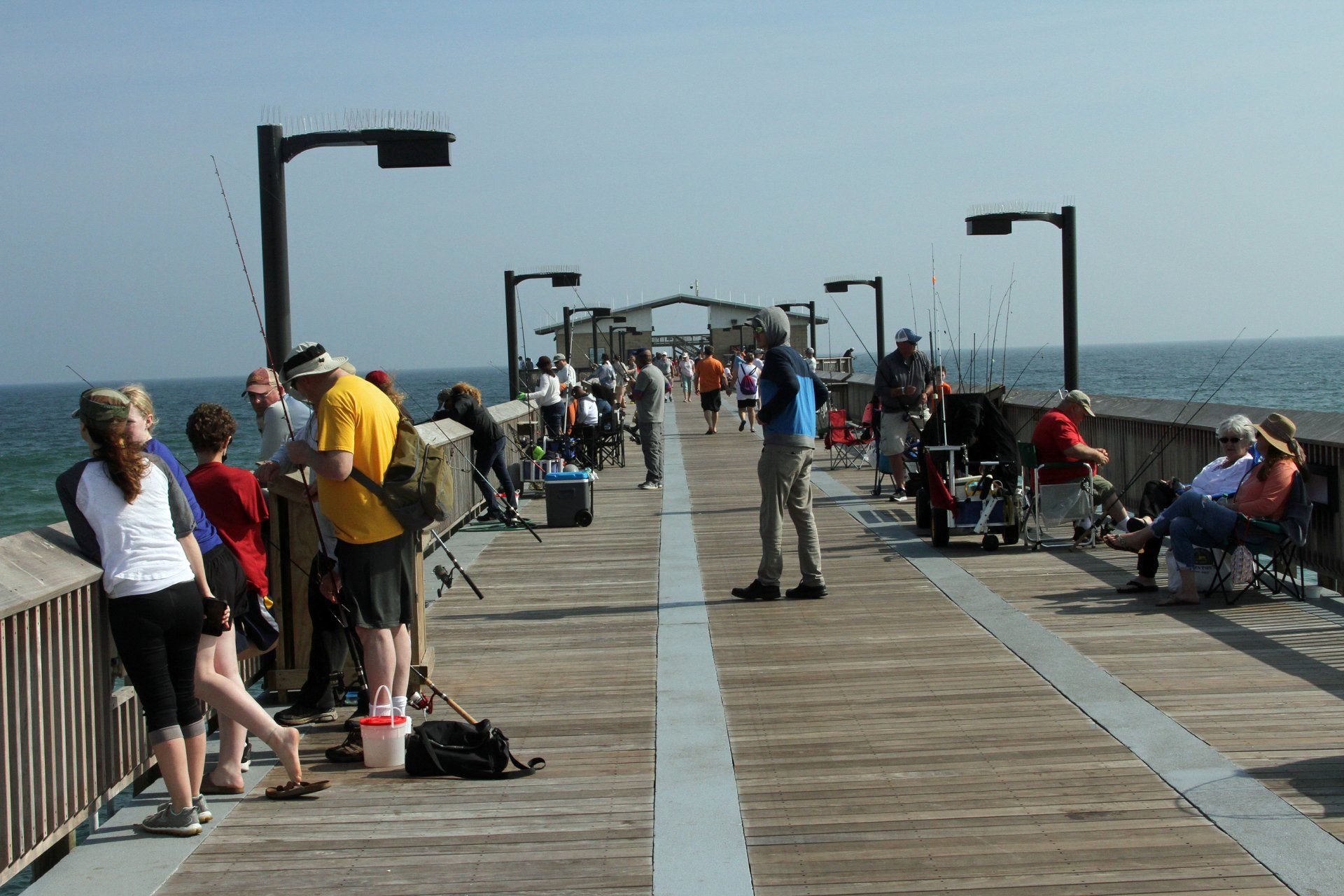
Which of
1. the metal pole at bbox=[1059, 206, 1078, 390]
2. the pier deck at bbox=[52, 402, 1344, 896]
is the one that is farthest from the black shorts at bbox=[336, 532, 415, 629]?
the metal pole at bbox=[1059, 206, 1078, 390]

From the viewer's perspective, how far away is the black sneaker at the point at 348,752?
570 centimetres

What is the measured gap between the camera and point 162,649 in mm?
4707

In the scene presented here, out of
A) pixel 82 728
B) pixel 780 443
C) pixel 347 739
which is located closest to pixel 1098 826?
pixel 347 739

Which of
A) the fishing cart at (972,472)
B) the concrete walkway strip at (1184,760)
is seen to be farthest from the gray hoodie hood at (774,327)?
the fishing cart at (972,472)

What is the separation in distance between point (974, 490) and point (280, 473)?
6512 mm

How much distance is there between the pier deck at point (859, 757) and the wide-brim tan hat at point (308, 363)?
5.34ft

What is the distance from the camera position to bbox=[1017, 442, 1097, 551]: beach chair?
1063 cm

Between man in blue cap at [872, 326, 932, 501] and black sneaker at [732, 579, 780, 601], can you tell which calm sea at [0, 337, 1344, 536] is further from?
black sneaker at [732, 579, 780, 601]

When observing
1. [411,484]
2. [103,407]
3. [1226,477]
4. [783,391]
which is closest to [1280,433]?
[1226,477]

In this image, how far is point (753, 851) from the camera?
4.51 meters

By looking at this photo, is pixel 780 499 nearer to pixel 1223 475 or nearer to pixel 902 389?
pixel 1223 475

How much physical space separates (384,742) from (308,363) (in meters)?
1.57

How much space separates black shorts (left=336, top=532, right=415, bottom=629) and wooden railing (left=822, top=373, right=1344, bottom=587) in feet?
19.5

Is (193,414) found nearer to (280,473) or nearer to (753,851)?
(280,473)
